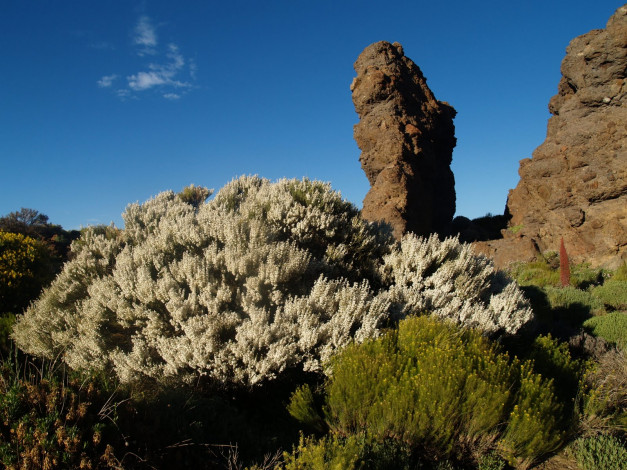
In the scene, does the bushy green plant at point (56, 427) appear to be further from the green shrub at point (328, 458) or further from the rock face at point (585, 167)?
the rock face at point (585, 167)

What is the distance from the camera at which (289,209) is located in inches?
283

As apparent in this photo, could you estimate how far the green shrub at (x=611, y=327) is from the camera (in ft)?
24.6

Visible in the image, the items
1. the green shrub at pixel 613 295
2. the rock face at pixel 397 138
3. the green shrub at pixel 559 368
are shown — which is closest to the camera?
the green shrub at pixel 559 368

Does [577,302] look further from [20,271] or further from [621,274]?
[20,271]

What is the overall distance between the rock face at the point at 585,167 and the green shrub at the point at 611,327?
7.88 meters

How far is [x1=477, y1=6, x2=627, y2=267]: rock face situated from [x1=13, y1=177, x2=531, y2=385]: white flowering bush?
11.1m

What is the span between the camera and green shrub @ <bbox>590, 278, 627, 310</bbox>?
1033 cm

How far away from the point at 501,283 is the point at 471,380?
4292 mm

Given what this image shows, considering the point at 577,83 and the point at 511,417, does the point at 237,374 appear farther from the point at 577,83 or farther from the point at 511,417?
the point at 577,83

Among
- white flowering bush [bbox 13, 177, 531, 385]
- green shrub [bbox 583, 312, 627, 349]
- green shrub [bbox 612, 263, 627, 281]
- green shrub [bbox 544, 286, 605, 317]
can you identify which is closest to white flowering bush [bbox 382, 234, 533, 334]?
white flowering bush [bbox 13, 177, 531, 385]

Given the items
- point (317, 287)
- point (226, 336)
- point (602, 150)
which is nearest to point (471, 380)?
point (317, 287)

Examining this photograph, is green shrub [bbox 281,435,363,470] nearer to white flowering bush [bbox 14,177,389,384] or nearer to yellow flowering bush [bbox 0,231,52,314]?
white flowering bush [bbox 14,177,389,384]

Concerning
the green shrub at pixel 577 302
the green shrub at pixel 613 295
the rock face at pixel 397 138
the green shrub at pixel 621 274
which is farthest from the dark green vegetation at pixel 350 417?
the rock face at pixel 397 138

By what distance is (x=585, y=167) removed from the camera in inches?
655
